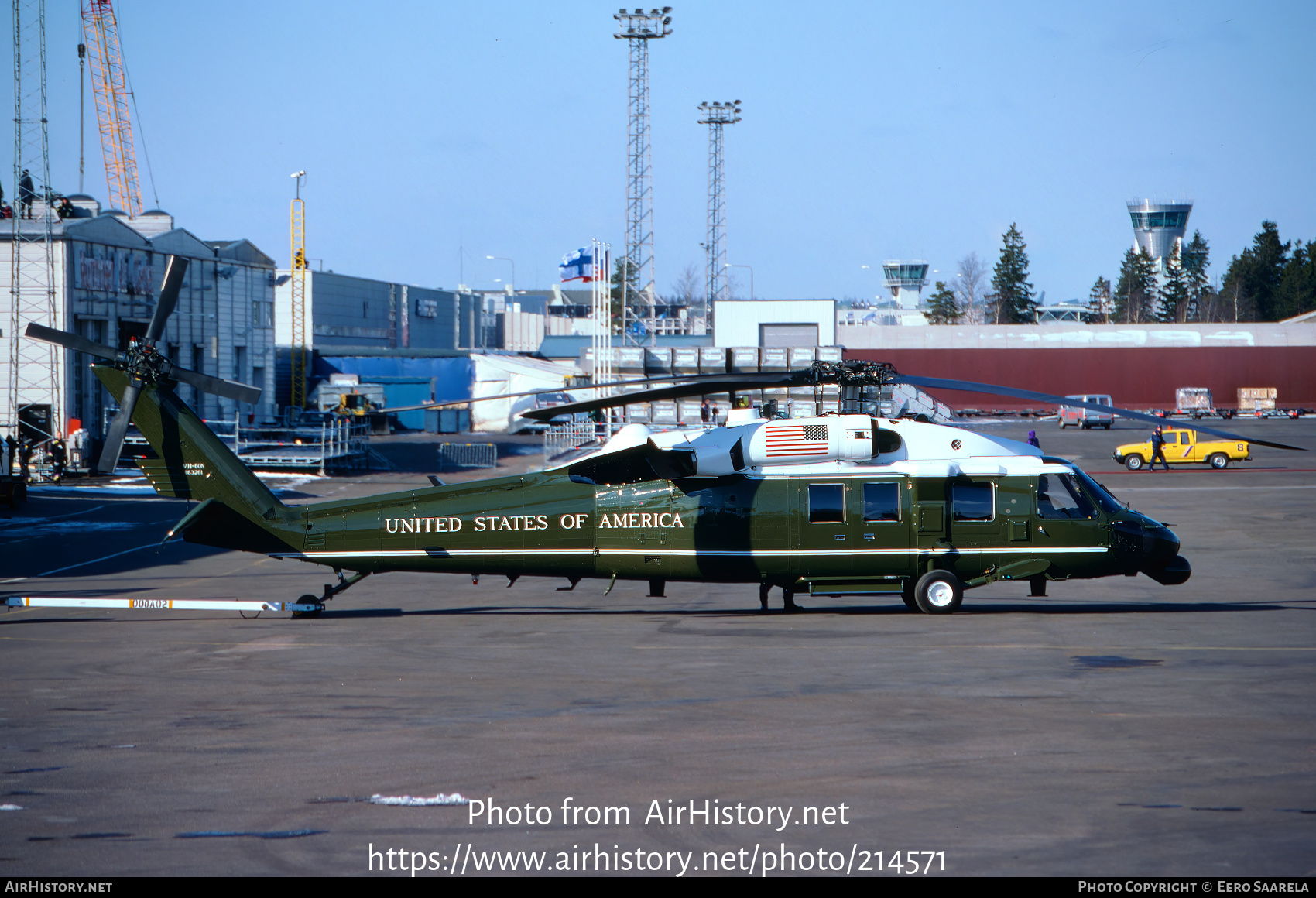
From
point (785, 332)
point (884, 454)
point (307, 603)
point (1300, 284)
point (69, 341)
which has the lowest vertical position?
point (307, 603)

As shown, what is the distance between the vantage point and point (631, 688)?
35.4 ft

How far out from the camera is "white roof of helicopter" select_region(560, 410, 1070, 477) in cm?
1509

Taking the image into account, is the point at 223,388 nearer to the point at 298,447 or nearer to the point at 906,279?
the point at 298,447

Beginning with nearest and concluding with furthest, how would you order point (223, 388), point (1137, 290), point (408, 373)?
point (223, 388) → point (408, 373) → point (1137, 290)

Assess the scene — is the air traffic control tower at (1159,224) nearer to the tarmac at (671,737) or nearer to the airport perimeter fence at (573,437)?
the airport perimeter fence at (573,437)

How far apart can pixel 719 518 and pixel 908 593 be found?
9.68ft

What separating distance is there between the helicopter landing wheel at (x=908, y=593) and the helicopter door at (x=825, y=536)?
84 cm

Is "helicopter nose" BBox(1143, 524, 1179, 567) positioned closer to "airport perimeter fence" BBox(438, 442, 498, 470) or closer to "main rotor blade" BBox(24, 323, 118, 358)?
"main rotor blade" BBox(24, 323, 118, 358)

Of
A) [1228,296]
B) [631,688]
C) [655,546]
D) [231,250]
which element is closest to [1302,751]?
[631,688]

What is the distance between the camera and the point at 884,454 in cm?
1528

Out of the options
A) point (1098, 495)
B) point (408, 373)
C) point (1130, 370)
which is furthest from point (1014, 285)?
point (1098, 495)

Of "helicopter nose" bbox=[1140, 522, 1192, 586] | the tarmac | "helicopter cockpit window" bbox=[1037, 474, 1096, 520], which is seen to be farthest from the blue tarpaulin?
"helicopter nose" bbox=[1140, 522, 1192, 586]

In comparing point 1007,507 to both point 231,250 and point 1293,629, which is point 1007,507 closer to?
point 1293,629

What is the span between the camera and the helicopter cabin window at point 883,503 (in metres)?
15.1
